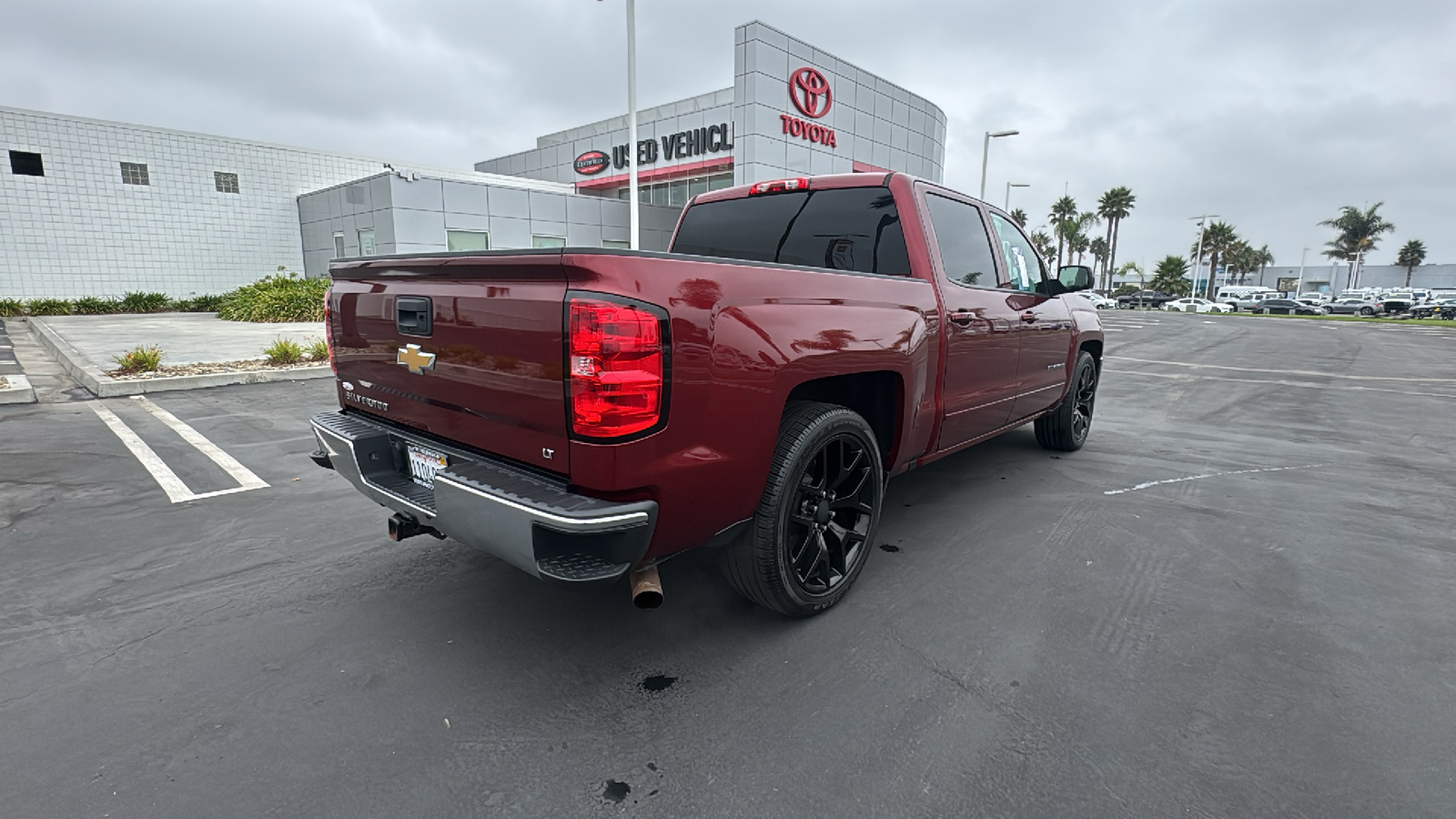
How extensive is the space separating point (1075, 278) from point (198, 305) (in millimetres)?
26335

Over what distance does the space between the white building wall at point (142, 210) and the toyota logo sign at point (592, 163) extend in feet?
30.0

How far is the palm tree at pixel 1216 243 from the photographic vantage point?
83875 mm

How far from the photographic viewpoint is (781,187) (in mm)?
4004

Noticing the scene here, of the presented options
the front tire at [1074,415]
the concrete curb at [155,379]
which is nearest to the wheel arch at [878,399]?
the front tire at [1074,415]

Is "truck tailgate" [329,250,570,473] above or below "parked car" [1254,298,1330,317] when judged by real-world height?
above

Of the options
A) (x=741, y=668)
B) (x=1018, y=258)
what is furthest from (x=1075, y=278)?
(x=741, y=668)

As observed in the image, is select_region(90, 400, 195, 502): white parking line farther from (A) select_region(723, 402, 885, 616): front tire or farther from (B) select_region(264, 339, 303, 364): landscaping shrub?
(A) select_region(723, 402, 885, 616): front tire

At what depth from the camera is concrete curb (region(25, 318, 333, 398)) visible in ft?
26.1

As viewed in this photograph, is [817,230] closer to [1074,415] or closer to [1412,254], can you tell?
[1074,415]

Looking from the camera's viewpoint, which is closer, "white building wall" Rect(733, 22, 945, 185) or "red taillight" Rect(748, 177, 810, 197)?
"red taillight" Rect(748, 177, 810, 197)

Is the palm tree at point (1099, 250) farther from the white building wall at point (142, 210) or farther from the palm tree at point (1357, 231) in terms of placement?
the white building wall at point (142, 210)

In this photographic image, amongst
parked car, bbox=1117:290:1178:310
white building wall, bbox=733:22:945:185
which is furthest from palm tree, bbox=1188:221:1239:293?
white building wall, bbox=733:22:945:185

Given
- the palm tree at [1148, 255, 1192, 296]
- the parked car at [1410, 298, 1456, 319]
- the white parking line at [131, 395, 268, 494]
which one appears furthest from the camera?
the palm tree at [1148, 255, 1192, 296]

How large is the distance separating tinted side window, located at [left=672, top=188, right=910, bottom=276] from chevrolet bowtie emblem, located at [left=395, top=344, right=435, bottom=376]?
4.94 feet
